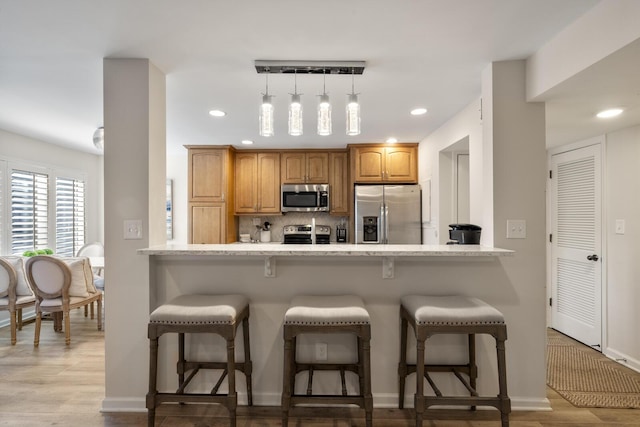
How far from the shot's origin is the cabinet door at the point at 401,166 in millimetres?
4566

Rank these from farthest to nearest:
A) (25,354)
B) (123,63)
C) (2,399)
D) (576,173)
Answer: (576,173) < (25,354) < (2,399) < (123,63)

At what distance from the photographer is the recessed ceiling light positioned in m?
2.45

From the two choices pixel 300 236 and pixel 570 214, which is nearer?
pixel 570 214

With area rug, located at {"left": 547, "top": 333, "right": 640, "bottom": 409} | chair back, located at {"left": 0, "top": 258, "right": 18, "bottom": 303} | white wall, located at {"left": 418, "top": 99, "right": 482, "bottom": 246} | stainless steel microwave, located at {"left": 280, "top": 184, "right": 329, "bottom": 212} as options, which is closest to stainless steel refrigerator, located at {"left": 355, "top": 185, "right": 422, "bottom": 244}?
white wall, located at {"left": 418, "top": 99, "right": 482, "bottom": 246}

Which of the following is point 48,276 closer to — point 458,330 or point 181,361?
point 181,361

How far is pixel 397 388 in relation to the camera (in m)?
2.21

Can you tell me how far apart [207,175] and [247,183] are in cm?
55

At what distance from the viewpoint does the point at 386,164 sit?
457cm

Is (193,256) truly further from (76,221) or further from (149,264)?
(76,221)

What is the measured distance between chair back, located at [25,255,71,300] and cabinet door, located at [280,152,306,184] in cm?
270

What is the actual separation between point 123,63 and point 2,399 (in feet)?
7.83

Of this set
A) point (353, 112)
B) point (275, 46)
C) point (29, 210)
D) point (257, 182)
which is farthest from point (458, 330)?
point (29, 210)

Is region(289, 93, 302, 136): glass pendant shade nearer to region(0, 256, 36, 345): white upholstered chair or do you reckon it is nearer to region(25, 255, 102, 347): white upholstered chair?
region(25, 255, 102, 347): white upholstered chair

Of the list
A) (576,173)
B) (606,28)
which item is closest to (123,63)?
(606,28)
